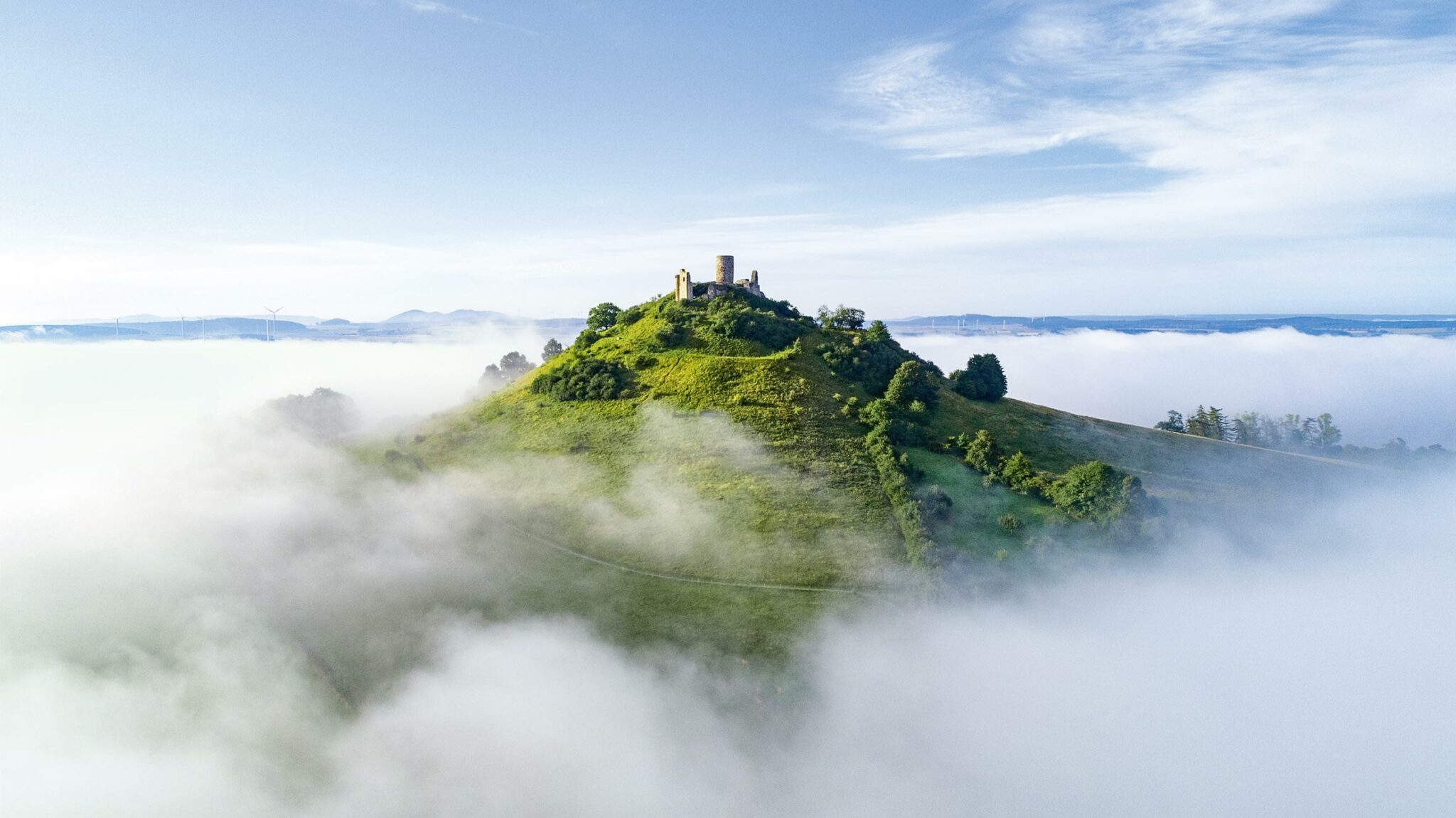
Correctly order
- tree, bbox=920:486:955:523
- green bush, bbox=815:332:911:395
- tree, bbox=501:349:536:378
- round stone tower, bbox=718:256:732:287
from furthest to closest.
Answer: tree, bbox=501:349:536:378, round stone tower, bbox=718:256:732:287, green bush, bbox=815:332:911:395, tree, bbox=920:486:955:523

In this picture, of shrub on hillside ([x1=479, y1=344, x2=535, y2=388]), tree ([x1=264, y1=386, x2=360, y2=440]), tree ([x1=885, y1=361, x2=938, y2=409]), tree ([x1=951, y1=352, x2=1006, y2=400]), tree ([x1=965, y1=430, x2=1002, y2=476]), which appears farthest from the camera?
shrub on hillside ([x1=479, y1=344, x2=535, y2=388])

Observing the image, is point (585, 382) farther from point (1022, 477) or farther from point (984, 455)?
point (1022, 477)

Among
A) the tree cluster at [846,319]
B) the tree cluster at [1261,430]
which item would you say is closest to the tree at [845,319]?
the tree cluster at [846,319]

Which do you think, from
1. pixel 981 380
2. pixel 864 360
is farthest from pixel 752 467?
pixel 981 380

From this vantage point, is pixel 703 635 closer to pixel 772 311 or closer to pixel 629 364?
pixel 629 364

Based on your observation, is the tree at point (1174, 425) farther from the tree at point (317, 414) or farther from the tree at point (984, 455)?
the tree at point (317, 414)

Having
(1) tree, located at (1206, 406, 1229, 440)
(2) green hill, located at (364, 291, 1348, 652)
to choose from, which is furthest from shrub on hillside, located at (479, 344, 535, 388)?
(1) tree, located at (1206, 406, 1229, 440)

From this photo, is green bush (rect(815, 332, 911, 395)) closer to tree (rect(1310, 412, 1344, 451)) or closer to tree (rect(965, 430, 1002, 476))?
tree (rect(965, 430, 1002, 476))
